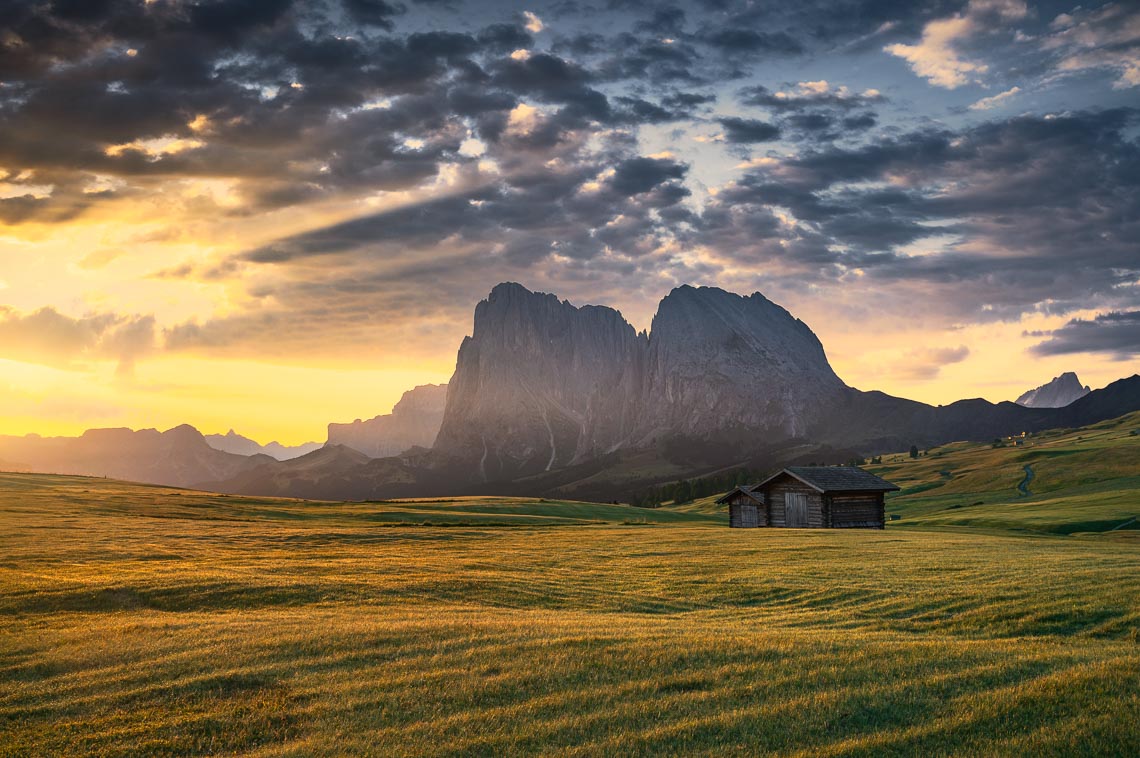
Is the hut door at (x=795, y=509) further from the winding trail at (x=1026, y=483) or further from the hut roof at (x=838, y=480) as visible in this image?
the winding trail at (x=1026, y=483)

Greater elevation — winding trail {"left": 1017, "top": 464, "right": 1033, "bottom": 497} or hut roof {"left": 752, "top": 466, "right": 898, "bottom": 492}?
hut roof {"left": 752, "top": 466, "right": 898, "bottom": 492}

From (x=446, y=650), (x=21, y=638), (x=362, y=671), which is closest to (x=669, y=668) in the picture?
(x=446, y=650)

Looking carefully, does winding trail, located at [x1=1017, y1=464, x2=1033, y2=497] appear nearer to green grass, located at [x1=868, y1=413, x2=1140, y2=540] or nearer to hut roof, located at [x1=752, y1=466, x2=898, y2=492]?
green grass, located at [x1=868, y1=413, x2=1140, y2=540]

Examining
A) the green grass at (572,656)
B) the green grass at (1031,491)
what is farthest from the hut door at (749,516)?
the green grass at (572,656)

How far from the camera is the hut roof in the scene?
82.2 metres

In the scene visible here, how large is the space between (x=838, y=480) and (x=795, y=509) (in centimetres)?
626

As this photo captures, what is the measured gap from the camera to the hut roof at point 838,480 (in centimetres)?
8219

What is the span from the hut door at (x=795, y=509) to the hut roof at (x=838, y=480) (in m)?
2.57

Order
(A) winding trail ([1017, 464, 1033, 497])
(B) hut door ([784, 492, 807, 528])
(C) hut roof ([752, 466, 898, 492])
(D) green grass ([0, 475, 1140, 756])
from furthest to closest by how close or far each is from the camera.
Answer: (A) winding trail ([1017, 464, 1033, 497]) → (B) hut door ([784, 492, 807, 528]) → (C) hut roof ([752, 466, 898, 492]) → (D) green grass ([0, 475, 1140, 756])

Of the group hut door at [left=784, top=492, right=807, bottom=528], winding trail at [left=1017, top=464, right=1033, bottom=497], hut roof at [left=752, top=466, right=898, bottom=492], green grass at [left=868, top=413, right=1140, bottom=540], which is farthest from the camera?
winding trail at [left=1017, top=464, right=1033, bottom=497]

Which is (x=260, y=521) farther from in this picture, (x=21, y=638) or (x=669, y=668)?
(x=669, y=668)

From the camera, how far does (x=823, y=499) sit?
271ft

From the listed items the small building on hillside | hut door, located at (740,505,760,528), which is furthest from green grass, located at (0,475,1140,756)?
hut door, located at (740,505,760,528)

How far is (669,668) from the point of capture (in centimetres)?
1700
